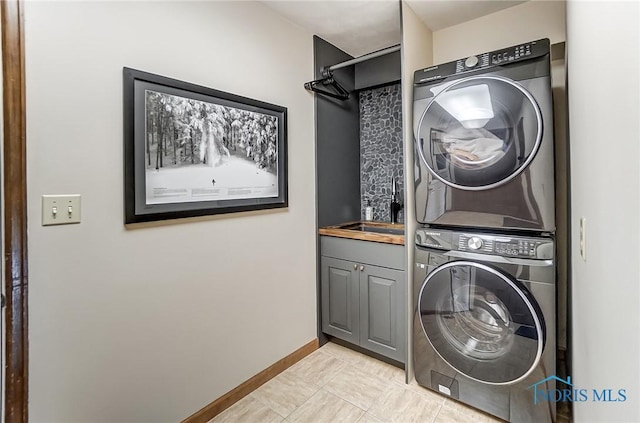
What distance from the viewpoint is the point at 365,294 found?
229 cm

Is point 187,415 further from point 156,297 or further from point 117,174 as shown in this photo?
point 117,174

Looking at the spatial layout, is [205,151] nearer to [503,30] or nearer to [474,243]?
[474,243]

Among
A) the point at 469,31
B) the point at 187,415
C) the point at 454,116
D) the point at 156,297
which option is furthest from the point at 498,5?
the point at 187,415

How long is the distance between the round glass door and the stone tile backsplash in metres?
0.85

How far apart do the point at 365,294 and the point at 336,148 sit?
1216 mm

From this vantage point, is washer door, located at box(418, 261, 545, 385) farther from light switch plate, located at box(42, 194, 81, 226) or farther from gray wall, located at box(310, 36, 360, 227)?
light switch plate, located at box(42, 194, 81, 226)

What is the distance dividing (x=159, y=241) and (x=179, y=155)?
1.43 feet

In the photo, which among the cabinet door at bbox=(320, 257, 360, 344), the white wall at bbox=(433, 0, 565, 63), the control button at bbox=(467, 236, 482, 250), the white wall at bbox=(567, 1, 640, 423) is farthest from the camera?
the cabinet door at bbox=(320, 257, 360, 344)

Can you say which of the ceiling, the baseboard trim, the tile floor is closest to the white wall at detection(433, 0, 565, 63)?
the ceiling

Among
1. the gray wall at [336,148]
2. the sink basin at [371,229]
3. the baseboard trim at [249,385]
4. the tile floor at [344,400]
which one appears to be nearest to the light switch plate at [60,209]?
the baseboard trim at [249,385]

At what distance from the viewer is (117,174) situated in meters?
1.38

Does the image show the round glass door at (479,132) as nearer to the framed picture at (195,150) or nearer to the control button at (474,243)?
the control button at (474,243)

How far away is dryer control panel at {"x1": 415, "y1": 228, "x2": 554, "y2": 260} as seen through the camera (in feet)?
5.16

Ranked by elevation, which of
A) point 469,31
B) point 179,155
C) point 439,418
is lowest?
point 439,418
